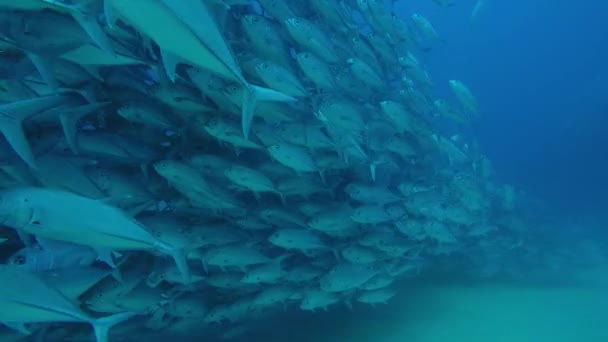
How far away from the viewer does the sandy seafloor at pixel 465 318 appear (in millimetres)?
6336

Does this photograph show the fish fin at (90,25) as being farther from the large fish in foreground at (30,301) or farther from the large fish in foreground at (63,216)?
the large fish in foreground at (30,301)

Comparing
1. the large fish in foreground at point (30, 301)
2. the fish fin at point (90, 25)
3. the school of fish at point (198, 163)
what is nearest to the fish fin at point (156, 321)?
the school of fish at point (198, 163)

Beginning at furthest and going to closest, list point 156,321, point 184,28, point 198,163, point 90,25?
point 156,321
point 198,163
point 90,25
point 184,28

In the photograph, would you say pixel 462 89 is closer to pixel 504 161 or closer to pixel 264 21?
pixel 264 21

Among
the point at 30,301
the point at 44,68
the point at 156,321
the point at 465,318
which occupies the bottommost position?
the point at 156,321

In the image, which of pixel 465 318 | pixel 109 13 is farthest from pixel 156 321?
pixel 465 318

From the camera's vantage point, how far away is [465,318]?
7539 millimetres

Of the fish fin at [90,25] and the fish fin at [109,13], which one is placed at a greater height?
the fish fin at [109,13]

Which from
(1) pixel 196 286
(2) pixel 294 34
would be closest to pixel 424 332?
(1) pixel 196 286

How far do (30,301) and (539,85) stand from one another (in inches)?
1515

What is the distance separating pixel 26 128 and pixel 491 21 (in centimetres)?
5086

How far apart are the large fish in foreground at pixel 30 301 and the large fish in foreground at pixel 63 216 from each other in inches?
8.7

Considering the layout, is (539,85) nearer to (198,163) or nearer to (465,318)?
(465,318)

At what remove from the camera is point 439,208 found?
5973 mm
